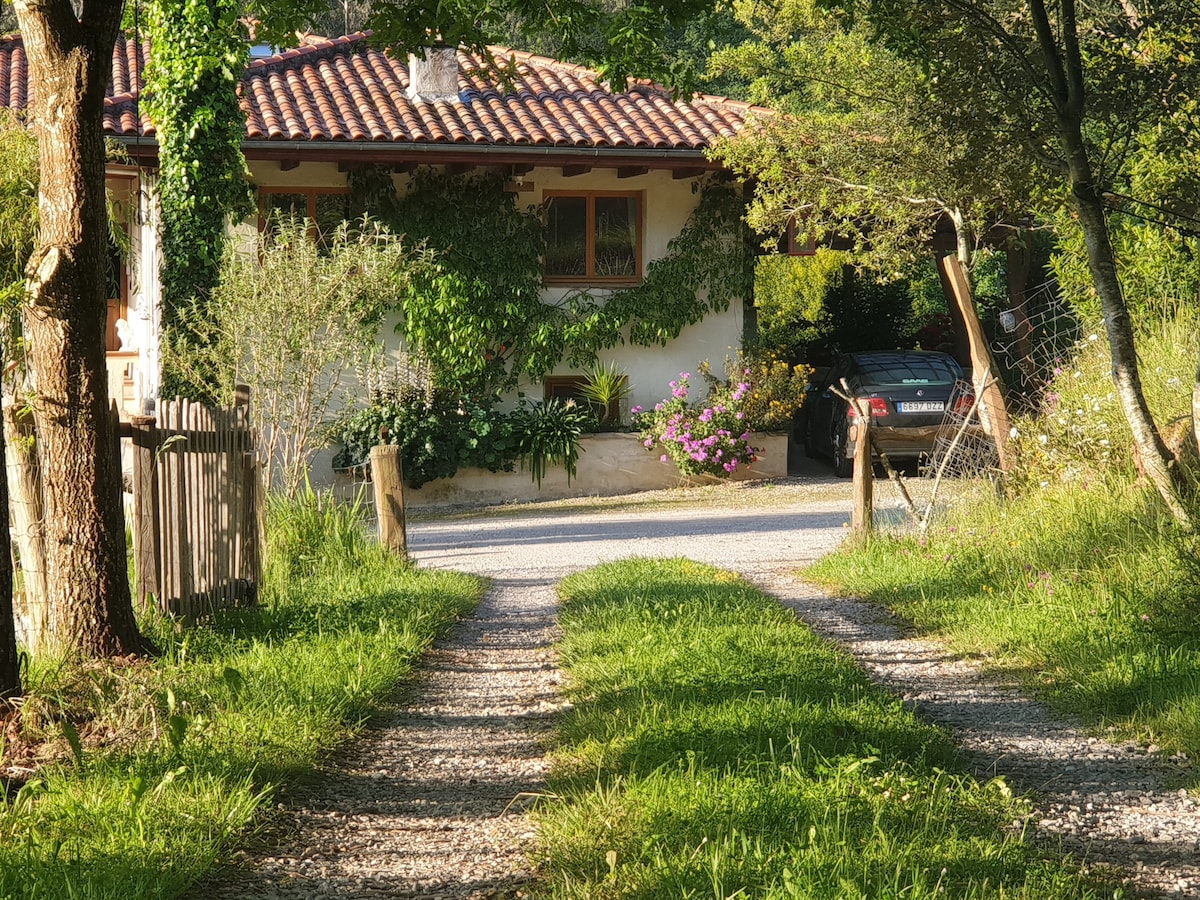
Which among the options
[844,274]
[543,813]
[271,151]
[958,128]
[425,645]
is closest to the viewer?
[543,813]

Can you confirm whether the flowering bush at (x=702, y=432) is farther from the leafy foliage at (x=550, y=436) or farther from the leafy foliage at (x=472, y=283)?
the leafy foliage at (x=472, y=283)

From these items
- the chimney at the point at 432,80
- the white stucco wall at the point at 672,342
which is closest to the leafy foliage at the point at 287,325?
the white stucco wall at the point at 672,342

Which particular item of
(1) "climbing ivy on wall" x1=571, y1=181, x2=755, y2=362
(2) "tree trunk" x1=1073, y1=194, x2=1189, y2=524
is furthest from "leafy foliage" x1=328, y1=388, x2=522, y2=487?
(2) "tree trunk" x1=1073, y1=194, x2=1189, y2=524

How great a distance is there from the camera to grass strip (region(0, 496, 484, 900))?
12.4ft

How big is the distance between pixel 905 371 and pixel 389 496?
34.0ft

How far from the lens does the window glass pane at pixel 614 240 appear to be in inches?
734

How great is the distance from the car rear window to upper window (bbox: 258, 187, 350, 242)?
743cm

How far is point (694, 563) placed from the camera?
1001 centimetres

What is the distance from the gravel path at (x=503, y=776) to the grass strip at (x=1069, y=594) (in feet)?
0.75

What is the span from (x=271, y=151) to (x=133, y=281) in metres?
3.09

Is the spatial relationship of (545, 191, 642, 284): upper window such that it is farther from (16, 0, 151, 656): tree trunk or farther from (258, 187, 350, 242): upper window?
(16, 0, 151, 656): tree trunk

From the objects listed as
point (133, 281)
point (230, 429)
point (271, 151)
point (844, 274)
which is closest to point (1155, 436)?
point (230, 429)

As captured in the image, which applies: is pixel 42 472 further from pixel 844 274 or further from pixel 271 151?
pixel 844 274

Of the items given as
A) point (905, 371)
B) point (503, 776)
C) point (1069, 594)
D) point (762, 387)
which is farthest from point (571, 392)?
point (503, 776)
